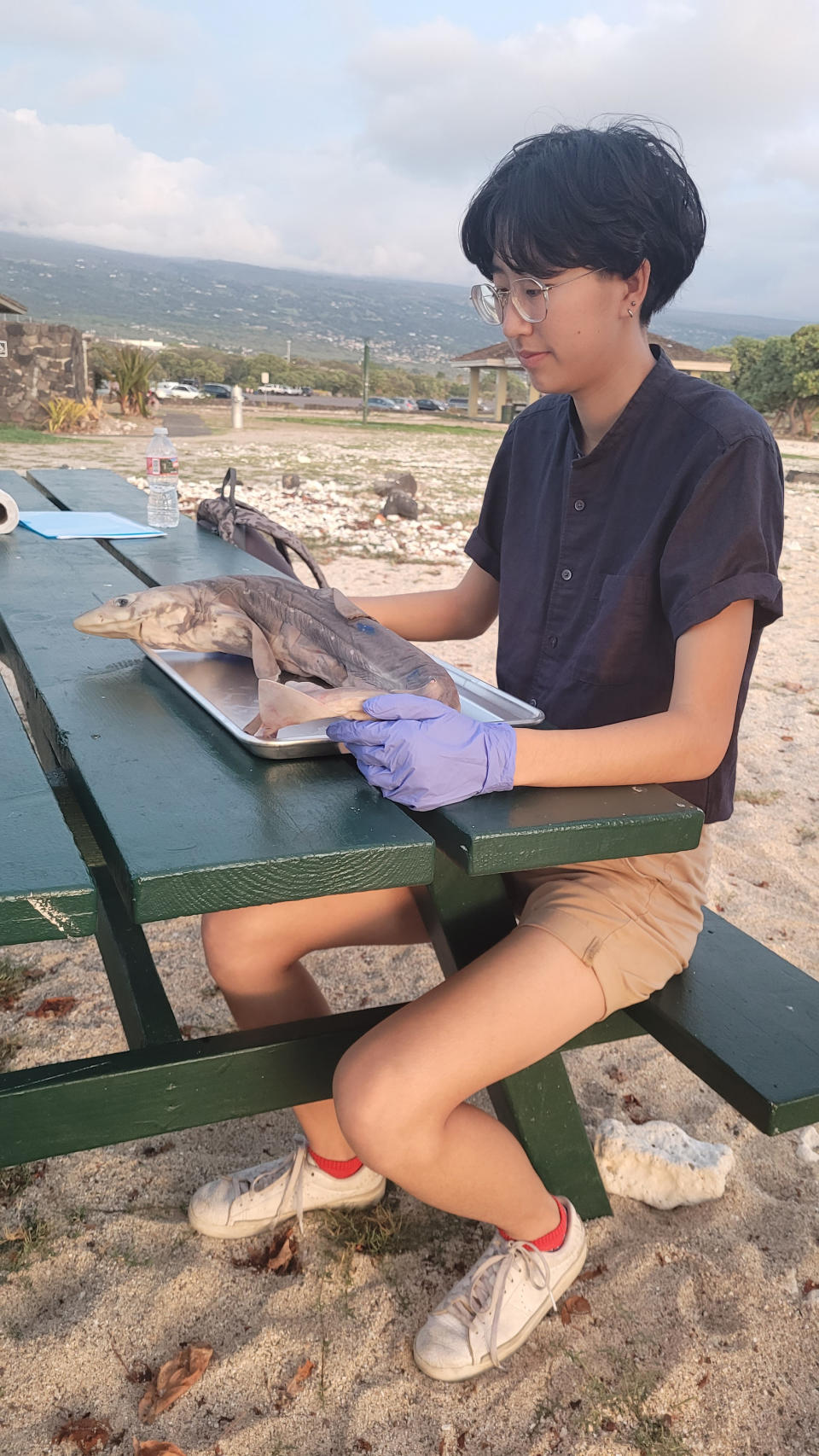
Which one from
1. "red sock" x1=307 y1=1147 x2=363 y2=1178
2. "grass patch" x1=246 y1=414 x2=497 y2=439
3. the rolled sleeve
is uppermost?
the rolled sleeve

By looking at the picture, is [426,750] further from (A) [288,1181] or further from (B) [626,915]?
(A) [288,1181]

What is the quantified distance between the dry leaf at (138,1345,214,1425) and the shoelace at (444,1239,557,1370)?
414 millimetres

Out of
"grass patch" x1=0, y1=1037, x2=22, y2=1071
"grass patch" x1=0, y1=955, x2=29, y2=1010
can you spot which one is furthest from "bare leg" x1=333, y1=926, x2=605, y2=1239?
"grass patch" x1=0, y1=955, x2=29, y2=1010

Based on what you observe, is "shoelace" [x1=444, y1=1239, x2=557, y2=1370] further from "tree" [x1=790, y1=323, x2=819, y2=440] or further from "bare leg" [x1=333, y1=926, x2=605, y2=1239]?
"tree" [x1=790, y1=323, x2=819, y2=440]

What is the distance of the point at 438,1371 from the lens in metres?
1.72

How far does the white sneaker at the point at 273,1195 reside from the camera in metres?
2.01

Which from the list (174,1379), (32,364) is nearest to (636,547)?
(174,1379)

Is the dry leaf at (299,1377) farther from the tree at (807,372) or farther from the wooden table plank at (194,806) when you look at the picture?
the tree at (807,372)

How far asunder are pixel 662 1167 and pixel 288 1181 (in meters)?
0.75

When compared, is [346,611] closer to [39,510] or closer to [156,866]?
[156,866]

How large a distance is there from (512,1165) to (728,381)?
143ft

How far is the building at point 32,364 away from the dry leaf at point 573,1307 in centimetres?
1903

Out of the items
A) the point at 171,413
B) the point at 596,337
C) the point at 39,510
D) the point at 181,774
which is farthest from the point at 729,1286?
the point at 171,413

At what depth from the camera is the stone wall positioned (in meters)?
18.3
